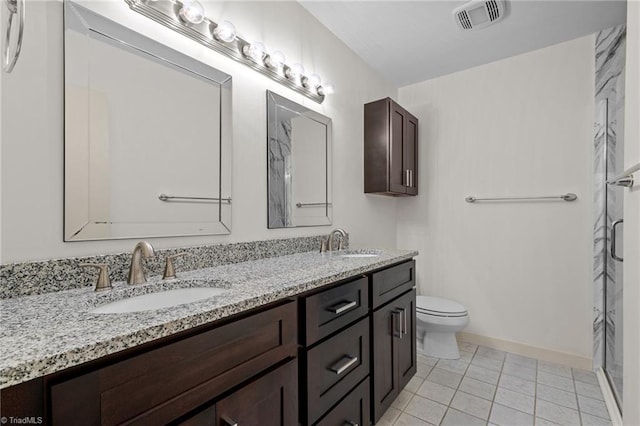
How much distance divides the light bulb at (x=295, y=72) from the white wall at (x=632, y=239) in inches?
56.0

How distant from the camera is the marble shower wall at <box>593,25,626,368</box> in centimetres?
189

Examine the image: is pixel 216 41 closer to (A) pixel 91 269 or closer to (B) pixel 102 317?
(A) pixel 91 269

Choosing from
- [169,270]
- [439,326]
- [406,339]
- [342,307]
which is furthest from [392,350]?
[169,270]

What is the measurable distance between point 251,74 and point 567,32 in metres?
2.22

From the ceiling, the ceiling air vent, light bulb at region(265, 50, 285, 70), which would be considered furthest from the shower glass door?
light bulb at region(265, 50, 285, 70)

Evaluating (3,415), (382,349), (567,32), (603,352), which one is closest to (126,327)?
(3,415)

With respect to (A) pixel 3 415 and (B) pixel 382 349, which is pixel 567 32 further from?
(A) pixel 3 415

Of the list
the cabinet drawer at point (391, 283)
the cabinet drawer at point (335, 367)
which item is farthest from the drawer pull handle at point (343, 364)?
the cabinet drawer at point (391, 283)

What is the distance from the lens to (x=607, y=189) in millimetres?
1976

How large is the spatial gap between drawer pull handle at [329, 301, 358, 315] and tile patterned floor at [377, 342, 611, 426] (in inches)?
31.1

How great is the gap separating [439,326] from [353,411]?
116 cm

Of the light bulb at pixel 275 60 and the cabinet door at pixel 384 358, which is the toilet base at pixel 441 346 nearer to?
the cabinet door at pixel 384 358

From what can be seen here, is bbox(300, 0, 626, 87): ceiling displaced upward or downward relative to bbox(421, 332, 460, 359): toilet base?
upward

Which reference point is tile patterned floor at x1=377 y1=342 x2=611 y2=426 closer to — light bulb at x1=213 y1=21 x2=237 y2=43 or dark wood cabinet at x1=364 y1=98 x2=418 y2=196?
dark wood cabinet at x1=364 y1=98 x2=418 y2=196
